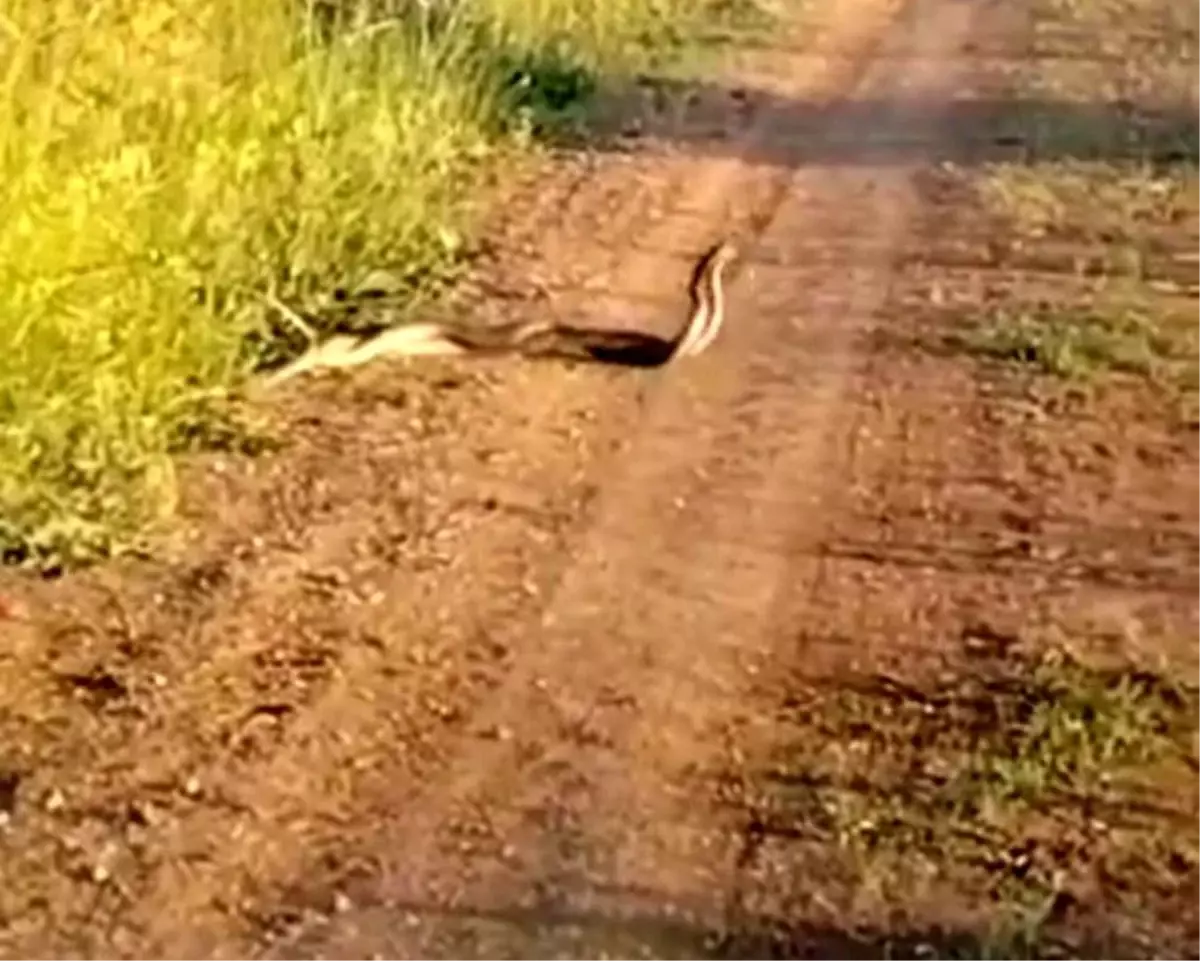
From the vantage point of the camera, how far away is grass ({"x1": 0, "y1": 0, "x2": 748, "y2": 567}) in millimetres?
6152

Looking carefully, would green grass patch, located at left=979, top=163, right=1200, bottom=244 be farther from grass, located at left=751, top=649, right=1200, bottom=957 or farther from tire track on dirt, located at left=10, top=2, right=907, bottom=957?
grass, located at left=751, top=649, right=1200, bottom=957

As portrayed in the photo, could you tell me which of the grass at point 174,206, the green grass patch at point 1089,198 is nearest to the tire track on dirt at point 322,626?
the grass at point 174,206

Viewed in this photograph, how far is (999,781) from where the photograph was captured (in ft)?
16.6

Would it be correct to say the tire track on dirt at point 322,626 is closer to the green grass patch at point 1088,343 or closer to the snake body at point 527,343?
the snake body at point 527,343

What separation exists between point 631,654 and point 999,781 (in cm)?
81

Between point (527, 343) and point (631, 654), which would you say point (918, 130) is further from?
point (631, 654)

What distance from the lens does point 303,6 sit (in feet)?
28.0

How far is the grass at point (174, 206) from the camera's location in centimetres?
615

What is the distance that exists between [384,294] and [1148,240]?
2231mm

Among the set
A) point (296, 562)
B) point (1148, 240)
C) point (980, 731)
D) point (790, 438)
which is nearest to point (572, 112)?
point (1148, 240)

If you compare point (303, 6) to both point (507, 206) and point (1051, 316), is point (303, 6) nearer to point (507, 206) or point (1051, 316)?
point (507, 206)

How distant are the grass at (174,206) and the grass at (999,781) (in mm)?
1528

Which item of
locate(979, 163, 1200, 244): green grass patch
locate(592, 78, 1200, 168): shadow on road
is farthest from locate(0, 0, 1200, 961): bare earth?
locate(592, 78, 1200, 168): shadow on road

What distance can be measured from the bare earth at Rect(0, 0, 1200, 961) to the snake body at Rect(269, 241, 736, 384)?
0.08m
